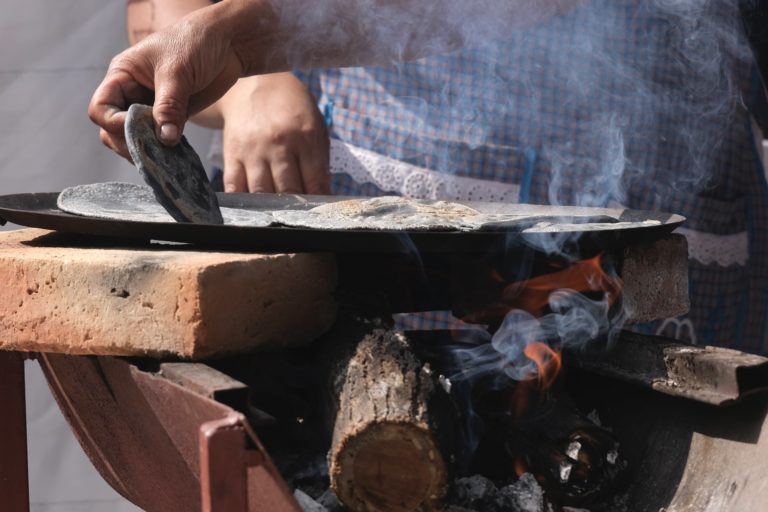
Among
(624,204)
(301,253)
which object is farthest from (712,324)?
(301,253)

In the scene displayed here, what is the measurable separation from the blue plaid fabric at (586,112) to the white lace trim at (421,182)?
23 millimetres

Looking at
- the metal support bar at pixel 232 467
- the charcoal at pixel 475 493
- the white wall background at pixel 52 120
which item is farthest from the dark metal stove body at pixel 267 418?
the white wall background at pixel 52 120

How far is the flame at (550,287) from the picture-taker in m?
1.52

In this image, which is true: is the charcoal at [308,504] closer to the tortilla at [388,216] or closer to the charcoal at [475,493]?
the charcoal at [475,493]

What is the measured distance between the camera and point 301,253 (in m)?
1.34

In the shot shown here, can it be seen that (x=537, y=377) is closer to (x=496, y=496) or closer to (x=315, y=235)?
(x=496, y=496)

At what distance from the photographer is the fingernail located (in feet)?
5.16

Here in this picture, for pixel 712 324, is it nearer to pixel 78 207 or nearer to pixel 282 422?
pixel 282 422

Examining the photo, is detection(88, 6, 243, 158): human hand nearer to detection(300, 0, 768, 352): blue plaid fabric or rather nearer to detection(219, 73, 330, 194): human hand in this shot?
detection(219, 73, 330, 194): human hand

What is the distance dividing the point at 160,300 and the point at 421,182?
4.18 ft

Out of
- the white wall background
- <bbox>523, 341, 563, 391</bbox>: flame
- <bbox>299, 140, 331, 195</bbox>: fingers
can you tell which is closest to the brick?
<bbox>523, 341, 563, 391</bbox>: flame

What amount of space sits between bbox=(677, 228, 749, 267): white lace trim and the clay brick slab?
1.45m

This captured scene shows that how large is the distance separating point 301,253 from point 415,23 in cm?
107

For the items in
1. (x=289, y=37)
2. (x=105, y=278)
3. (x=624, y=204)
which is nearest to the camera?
(x=105, y=278)
